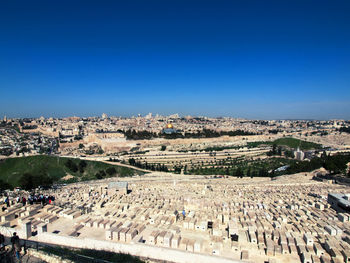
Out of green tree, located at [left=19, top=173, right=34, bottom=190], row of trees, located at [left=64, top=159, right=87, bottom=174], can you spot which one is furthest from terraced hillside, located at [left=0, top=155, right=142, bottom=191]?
green tree, located at [left=19, top=173, right=34, bottom=190]

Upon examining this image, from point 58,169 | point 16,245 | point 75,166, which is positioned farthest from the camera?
point 75,166

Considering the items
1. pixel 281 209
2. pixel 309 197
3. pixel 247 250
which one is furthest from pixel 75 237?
pixel 309 197

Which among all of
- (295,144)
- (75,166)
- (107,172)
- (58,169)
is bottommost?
(107,172)

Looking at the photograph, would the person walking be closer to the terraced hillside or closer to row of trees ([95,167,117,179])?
the terraced hillside

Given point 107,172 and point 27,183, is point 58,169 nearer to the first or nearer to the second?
point 107,172

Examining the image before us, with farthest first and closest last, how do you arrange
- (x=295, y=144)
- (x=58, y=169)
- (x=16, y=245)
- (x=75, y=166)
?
1. (x=295, y=144)
2. (x=75, y=166)
3. (x=58, y=169)
4. (x=16, y=245)

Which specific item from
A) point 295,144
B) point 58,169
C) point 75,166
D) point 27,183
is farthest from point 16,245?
point 295,144

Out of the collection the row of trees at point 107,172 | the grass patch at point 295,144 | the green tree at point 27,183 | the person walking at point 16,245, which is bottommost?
the row of trees at point 107,172

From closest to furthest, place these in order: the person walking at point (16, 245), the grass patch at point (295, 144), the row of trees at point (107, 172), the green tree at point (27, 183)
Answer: the person walking at point (16, 245), the green tree at point (27, 183), the row of trees at point (107, 172), the grass patch at point (295, 144)

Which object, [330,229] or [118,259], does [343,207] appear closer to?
[330,229]

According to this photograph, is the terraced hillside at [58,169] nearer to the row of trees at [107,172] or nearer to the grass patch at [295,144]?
the row of trees at [107,172]

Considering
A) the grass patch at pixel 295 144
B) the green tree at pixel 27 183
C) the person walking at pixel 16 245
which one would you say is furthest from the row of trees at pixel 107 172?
the grass patch at pixel 295 144
